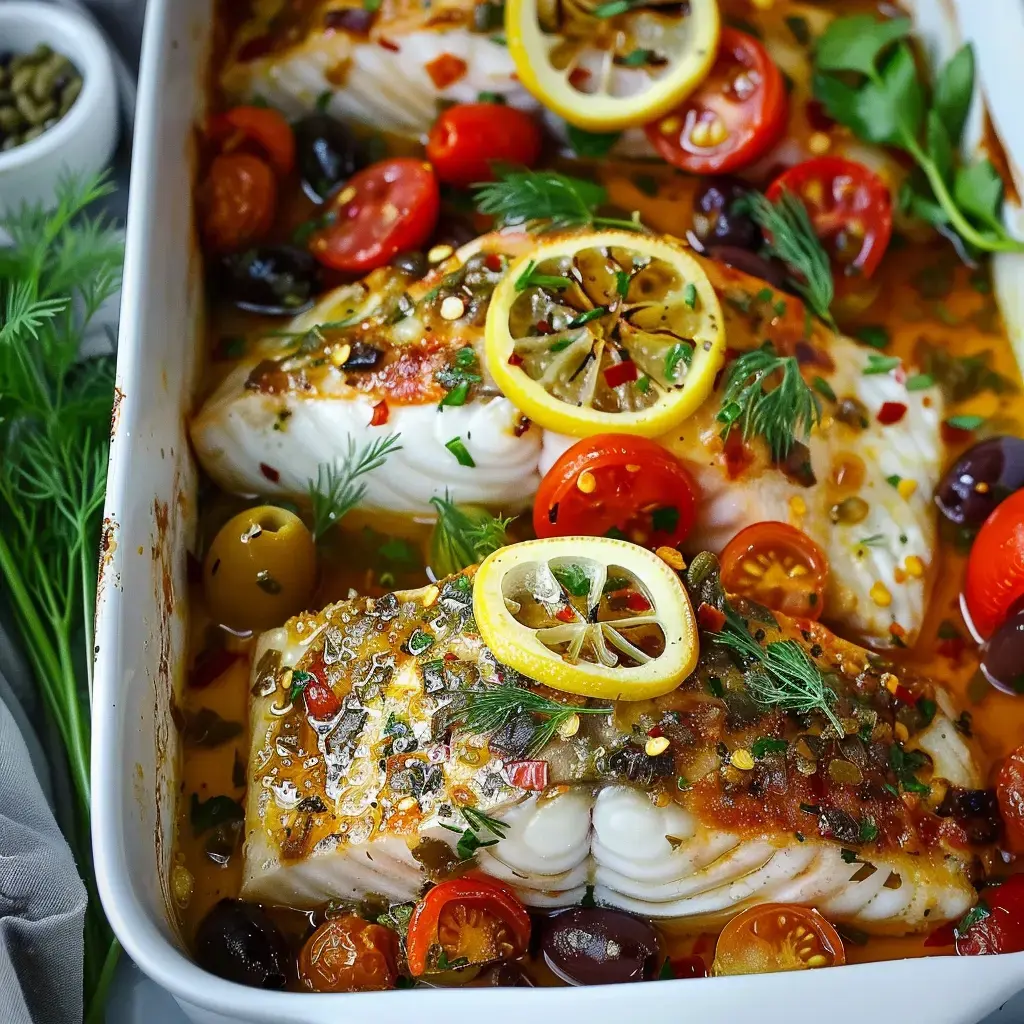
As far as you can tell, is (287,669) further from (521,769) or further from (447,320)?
(447,320)

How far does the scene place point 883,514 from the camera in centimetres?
266

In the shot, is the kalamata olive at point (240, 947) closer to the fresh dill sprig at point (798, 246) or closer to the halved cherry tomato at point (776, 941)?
the halved cherry tomato at point (776, 941)

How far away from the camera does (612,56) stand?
3.03 m

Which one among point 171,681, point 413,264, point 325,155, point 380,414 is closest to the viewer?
point 171,681

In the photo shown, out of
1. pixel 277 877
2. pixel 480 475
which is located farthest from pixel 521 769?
pixel 480 475

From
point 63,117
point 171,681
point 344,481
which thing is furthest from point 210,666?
point 63,117

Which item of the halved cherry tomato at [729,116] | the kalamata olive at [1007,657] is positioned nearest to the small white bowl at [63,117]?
the halved cherry tomato at [729,116]

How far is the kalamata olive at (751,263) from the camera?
2.91 metres

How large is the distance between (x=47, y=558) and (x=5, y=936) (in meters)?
0.85

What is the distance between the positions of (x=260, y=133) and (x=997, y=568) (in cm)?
202

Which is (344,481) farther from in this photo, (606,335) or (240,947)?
(240,947)

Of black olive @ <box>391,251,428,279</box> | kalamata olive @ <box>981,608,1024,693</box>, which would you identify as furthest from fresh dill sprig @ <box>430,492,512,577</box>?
kalamata olive @ <box>981,608,1024,693</box>

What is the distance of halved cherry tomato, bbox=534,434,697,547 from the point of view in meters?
2.37

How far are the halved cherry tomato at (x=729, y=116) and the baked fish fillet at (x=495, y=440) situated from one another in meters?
0.48
